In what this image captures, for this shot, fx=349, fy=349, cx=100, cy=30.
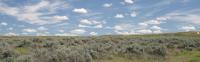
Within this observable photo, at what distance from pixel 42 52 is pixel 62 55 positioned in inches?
36.5

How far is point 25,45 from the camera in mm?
28656

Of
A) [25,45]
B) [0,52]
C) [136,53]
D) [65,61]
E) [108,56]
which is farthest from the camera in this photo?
[25,45]

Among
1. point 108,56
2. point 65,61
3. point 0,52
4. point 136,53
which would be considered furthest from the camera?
point 136,53

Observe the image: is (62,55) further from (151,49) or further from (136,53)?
(151,49)

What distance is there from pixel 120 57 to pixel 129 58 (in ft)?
1.78

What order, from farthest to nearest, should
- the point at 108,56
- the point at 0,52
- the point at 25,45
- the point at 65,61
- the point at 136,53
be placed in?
1. the point at 25,45
2. the point at 136,53
3. the point at 108,56
4. the point at 0,52
5. the point at 65,61

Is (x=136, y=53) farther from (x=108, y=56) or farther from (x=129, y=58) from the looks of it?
(x=108, y=56)

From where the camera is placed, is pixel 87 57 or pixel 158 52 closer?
pixel 87 57

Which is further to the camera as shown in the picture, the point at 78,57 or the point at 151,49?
the point at 151,49

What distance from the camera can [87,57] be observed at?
16609 mm

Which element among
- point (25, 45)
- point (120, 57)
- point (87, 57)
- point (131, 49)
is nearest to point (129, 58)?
point (120, 57)

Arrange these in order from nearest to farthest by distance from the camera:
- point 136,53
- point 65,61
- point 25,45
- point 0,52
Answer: point 65,61
point 0,52
point 136,53
point 25,45

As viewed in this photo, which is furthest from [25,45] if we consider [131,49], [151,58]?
[151,58]

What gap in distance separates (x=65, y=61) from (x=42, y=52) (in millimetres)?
1136
